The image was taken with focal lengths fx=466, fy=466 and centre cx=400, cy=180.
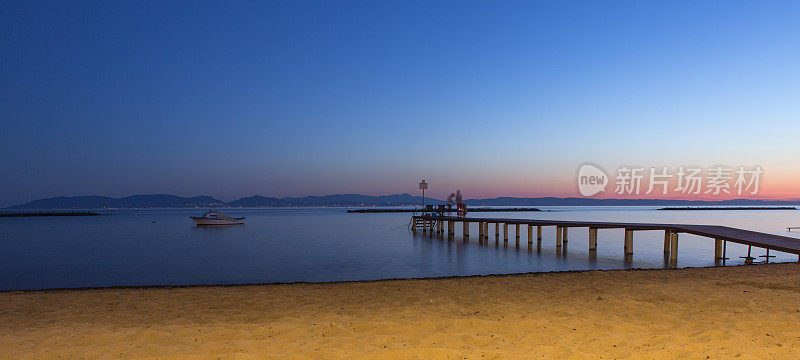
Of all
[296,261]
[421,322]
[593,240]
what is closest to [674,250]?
[593,240]

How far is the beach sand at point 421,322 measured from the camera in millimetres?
4836

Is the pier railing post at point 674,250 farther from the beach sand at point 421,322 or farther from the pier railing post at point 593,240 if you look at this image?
the beach sand at point 421,322

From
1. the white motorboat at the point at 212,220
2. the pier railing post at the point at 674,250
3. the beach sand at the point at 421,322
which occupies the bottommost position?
the white motorboat at the point at 212,220

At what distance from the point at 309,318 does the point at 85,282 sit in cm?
1412

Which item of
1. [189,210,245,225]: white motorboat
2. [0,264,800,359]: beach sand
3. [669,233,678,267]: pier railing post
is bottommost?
[189,210,245,225]: white motorboat

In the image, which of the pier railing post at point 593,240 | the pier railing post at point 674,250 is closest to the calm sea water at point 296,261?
the pier railing post at point 674,250

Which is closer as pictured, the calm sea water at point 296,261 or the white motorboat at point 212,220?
the calm sea water at point 296,261

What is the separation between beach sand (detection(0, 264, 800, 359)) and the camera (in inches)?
190

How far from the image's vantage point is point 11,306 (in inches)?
309

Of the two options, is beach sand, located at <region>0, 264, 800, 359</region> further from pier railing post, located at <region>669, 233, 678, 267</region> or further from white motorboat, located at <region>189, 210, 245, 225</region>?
white motorboat, located at <region>189, 210, 245, 225</region>

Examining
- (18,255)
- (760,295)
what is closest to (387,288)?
(760,295)

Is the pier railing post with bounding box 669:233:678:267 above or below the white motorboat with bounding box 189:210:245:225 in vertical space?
above

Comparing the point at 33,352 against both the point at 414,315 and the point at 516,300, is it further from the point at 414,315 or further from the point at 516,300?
the point at 516,300

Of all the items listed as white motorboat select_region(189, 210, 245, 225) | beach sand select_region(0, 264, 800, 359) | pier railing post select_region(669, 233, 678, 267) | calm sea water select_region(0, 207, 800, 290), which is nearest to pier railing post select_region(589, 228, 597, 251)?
calm sea water select_region(0, 207, 800, 290)
